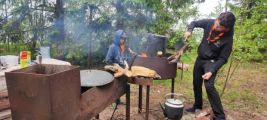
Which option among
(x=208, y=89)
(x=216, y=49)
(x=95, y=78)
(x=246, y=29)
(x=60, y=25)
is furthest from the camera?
(x=60, y=25)

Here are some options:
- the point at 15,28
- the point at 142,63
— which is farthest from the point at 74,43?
the point at 142,63

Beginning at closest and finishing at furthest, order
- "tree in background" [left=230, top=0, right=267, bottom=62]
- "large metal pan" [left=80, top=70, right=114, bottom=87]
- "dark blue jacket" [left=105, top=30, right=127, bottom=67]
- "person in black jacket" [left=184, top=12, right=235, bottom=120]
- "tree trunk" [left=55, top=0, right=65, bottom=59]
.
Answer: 1. "large metal pan" [left=80, top=70, right=114, bottom=87]
2. "person in black jacket" [left=184, top=12, right=235, bottom=120]
3. "dark blue jacket" [left=105, top=30, right=127, bottom=67]
4. "tree in background" [left=230, top=0, right=267, bottom=62]
5. "tree trunk" [left=55, top=0, right=65, bottom=59]

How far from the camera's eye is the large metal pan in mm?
3070

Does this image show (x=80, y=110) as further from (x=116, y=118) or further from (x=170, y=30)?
(x=170, y=30)

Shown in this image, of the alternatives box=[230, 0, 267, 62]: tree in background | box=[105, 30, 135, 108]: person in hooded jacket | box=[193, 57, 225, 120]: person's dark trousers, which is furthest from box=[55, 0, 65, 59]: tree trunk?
box=[230, 0, 267, 62]: tree in background

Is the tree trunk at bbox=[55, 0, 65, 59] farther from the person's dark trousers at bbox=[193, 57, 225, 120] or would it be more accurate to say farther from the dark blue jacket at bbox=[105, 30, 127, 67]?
the person's dark trousers at bbox=[193, 57, 225, 120]

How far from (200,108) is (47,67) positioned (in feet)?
10.4

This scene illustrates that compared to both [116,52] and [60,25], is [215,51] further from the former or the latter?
[60,25]

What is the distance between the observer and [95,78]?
10.6ft

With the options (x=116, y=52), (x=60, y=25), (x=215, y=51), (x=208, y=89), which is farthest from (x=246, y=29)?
(x=60, y=25)

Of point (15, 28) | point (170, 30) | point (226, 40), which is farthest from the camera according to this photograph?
point (170, 30)

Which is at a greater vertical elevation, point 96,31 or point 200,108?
point 96,31

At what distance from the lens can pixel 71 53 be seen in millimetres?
7270

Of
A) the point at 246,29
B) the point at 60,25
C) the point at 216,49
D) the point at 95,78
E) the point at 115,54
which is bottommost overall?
the point at 95,78
